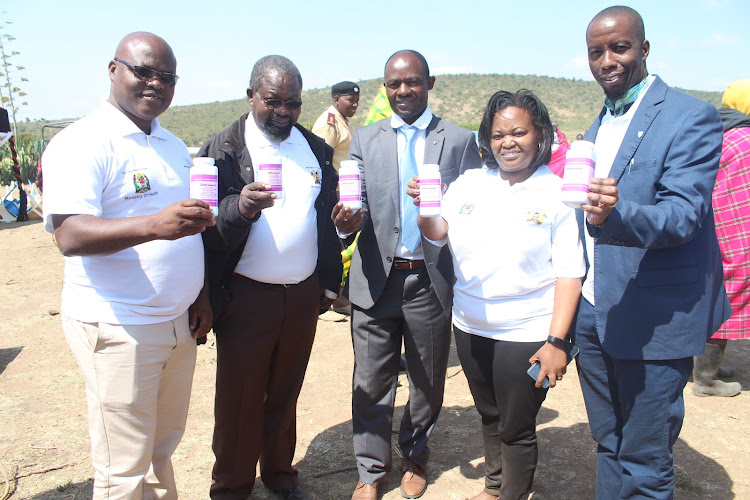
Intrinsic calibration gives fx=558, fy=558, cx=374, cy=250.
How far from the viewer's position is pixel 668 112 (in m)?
2.21

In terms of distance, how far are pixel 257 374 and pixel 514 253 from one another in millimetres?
1468

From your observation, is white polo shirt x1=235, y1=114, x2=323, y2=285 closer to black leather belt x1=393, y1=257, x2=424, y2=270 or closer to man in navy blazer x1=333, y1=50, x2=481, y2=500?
man in navy blazer x1=333, y1=50, x2=481, y2=500

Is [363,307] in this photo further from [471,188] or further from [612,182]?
[612,182]

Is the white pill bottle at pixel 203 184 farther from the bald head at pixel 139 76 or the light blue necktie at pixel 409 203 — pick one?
the light blue necktie at pixel 409 203

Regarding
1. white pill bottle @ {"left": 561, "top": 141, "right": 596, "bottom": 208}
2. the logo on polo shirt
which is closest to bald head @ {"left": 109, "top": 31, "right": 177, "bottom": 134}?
the logo on polo shirt

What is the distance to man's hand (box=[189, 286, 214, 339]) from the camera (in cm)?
262

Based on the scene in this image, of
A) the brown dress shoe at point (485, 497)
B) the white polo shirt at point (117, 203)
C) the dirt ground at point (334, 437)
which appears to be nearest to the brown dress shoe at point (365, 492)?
the dirt ground at point (334, 437)

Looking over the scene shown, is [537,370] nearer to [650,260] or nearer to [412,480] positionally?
[650,260]

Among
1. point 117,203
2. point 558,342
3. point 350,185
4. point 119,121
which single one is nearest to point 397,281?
point 350,185

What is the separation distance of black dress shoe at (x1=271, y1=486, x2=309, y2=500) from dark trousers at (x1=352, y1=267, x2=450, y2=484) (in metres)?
0.35

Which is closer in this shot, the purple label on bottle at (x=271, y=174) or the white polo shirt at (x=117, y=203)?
the white polo shirt at (x=117, y=203)

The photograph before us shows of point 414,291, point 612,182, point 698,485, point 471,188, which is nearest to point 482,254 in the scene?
point 471,188

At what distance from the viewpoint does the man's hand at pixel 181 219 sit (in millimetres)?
1991

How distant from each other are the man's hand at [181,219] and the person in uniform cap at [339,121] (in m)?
3.71
